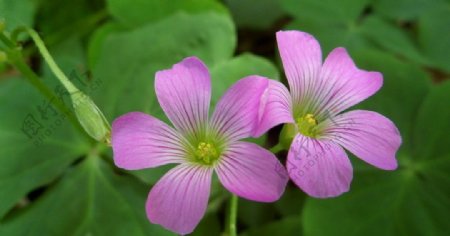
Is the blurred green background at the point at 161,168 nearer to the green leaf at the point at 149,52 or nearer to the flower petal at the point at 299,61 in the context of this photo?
the green leaf at the point at 149,52

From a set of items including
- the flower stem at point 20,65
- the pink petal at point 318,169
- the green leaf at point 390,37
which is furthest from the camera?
the green leaf at point 390,37

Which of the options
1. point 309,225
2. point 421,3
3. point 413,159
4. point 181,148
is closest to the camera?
point 181,148

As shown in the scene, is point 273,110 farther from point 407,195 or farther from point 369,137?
point 407,195

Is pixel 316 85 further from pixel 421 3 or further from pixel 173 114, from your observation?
pixel 421 3

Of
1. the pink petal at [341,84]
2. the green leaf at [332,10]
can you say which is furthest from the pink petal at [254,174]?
the green leaf at [332,10]

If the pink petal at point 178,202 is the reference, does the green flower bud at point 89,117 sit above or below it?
above

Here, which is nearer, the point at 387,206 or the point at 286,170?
the point at 286,170

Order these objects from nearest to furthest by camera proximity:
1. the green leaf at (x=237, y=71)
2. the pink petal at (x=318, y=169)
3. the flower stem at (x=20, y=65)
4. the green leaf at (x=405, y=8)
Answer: the pink petal at (x=318, y=169), the flower stem at (x=20, y=65), the green leaf at (x=237, y=71), the green leaf at (x=405, y=8)

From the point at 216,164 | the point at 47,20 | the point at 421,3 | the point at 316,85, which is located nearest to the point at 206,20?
the point at 316,85
